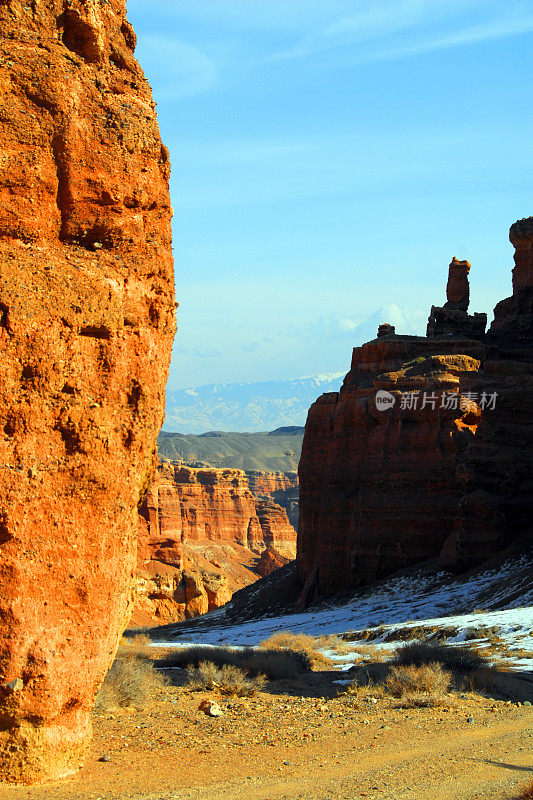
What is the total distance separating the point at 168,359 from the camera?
337 inches

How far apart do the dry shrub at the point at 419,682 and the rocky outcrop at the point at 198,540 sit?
3316 centimetres

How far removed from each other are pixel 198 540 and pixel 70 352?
264ft

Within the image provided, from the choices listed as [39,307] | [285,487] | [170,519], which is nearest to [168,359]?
[39,307]

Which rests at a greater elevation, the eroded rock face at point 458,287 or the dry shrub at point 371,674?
the eroded rock face at point 458,287

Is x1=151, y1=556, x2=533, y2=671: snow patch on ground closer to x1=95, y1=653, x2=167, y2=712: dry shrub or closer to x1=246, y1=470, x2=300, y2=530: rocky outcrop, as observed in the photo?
x1=95, y1=653, x2=167, y2=712: dry shrub

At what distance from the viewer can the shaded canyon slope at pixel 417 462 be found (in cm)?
3166

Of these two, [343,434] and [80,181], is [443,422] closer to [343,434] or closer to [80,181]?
[343,434]

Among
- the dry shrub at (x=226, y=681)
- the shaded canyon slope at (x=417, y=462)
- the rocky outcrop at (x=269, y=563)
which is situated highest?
the shaded canyon slope at (x=417, y=462)

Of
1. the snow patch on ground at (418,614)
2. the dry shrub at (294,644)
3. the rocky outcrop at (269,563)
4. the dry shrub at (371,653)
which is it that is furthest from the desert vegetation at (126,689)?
the rocky outcrop at (269,563)

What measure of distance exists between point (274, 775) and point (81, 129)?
6.30 meters

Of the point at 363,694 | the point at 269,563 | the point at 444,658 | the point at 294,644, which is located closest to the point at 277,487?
the point at 269,563

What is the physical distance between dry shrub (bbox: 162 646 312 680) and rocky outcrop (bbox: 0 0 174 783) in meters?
6.45

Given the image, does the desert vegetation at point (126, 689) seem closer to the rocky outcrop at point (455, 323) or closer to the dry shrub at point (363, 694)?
the dry shrub at point (363, 694)

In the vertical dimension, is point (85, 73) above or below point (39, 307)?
above
